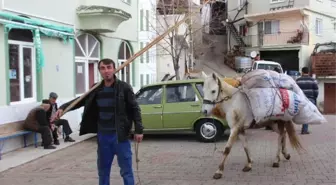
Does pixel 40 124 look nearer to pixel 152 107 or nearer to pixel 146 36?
pixel 152 107

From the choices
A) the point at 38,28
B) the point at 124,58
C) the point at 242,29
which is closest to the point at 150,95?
the point at 38,28

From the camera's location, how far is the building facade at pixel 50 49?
10.3 meters

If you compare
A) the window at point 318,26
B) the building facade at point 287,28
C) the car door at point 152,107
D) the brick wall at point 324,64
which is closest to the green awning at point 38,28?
the car door at point 152,107

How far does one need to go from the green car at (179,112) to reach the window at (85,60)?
3.60m

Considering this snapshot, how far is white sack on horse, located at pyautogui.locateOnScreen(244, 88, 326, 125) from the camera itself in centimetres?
738

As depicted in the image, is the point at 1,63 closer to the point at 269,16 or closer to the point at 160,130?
the point at 160,130

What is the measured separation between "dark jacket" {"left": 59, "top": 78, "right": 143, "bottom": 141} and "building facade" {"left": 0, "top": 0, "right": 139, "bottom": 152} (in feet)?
16.8

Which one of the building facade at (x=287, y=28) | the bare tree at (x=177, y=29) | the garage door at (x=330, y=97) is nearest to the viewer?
the bare tree at (x=177, y=29)

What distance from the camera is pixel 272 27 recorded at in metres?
34.1

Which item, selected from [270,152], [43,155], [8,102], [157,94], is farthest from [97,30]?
[270,152]

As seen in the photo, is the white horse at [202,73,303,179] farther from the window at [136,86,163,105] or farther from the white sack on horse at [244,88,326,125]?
the window at [136,86,163,105]

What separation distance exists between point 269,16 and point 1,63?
27.3 meters

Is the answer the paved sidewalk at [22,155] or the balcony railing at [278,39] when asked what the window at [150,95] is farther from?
the balcony railing at [278,39]

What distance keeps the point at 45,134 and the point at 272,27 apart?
88.9 feet
